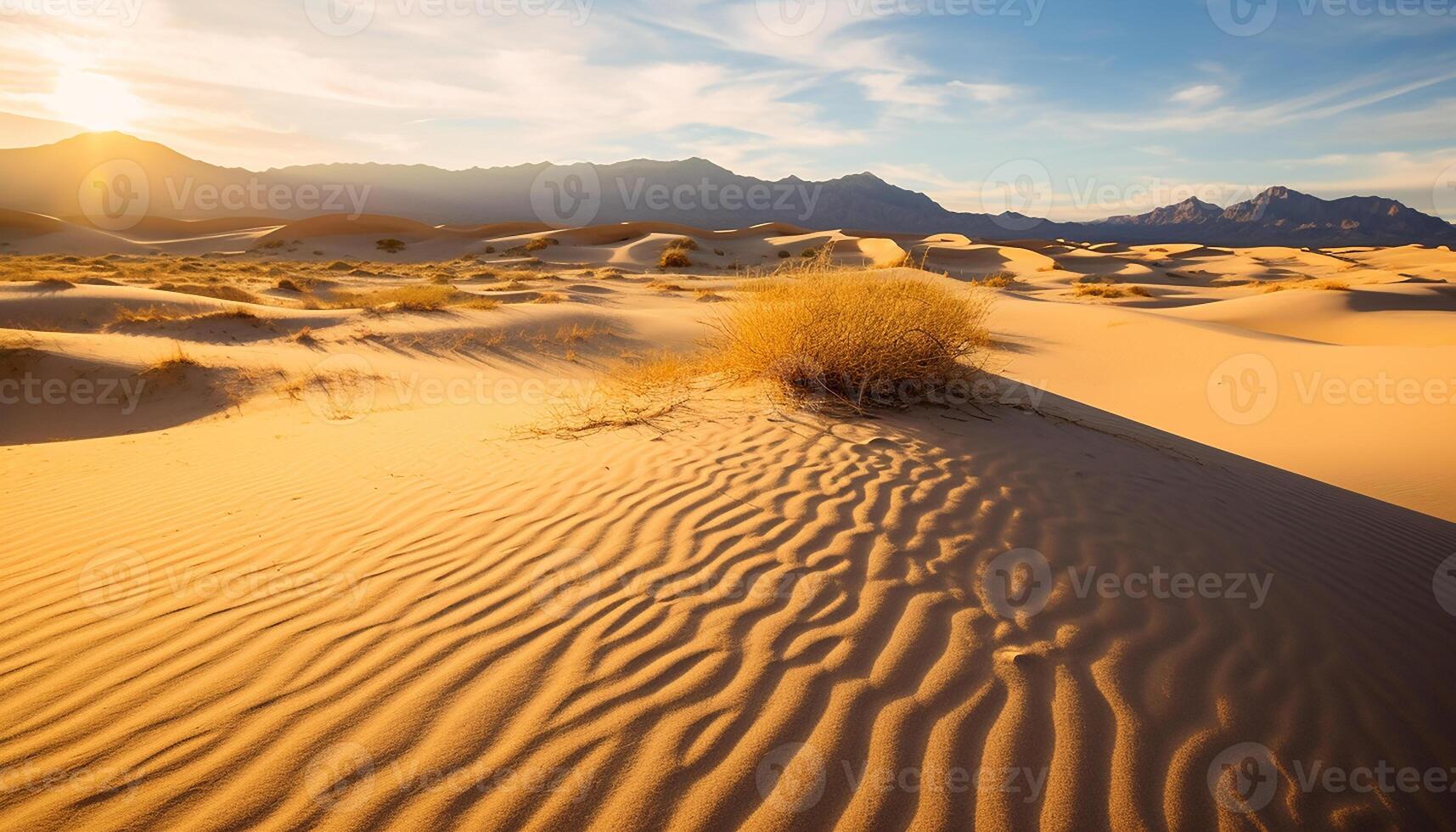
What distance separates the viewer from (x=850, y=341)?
513 cm

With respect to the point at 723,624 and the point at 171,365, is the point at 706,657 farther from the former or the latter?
the point at 171,365

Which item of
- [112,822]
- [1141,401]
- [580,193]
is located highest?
[580,193]

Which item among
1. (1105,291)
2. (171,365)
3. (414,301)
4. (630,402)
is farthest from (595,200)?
(630,402)

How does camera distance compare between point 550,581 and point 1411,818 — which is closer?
point 1411,818

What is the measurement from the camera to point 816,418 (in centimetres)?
475

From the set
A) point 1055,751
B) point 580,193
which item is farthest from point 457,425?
point 580,193

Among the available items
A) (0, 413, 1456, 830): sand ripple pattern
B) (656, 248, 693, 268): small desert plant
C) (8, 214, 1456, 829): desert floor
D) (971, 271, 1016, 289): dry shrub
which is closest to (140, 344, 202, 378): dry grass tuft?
(8, 214, 1456, 829): desert floor

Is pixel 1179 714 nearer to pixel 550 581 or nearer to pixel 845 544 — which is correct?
pixel 845 544

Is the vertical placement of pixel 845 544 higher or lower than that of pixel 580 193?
lower

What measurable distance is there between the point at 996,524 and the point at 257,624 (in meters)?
3.32

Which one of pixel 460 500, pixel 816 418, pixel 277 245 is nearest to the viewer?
pixel 460 500

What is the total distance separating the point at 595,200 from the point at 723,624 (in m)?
109

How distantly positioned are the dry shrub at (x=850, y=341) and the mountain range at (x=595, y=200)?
79.3 meters

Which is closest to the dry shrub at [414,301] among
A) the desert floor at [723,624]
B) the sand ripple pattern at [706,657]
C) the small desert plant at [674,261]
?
the desert floor at [723,624]
